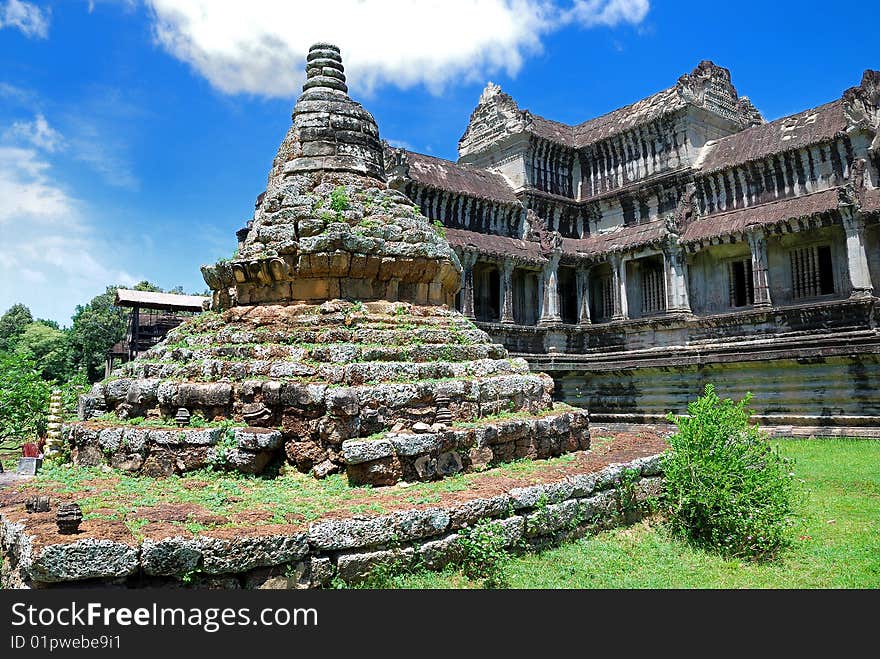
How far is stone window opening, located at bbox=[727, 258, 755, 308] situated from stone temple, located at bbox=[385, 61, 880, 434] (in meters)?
0.06

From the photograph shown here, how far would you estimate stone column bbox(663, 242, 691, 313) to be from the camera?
24.9m

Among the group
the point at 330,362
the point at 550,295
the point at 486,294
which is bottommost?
the point at 330,362

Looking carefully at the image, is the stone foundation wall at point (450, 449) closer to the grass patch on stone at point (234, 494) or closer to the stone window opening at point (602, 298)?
the grass patch on stone at point (234, 494)

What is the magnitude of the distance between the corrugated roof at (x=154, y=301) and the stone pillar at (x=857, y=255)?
80.4 feet

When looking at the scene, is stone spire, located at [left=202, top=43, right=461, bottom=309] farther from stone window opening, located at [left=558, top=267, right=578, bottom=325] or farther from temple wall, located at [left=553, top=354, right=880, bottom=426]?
stone window opening, located at [left=558, top=267, right=578, bottom=325]

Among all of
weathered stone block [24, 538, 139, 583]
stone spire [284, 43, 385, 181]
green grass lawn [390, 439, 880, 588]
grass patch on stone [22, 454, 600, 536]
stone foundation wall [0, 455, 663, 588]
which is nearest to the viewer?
weathered stone block [24, 538, 139, 583]

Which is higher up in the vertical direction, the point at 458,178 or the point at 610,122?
the point at 610,122

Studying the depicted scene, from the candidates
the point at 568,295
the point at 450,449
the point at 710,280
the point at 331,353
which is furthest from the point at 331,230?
the point at 568,295

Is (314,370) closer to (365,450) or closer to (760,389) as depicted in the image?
(365,450)

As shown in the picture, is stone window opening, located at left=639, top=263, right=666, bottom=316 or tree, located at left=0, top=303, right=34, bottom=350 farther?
tree, located at left=0, top=303, right=34, bottom=350

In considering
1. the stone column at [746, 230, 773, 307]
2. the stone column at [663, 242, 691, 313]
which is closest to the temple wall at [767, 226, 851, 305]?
the stone column at [746, 230, 773, 307]

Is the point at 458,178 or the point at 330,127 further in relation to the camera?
the point at 458,178

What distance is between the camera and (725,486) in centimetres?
762

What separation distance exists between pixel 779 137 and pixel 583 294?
9.45 metres
